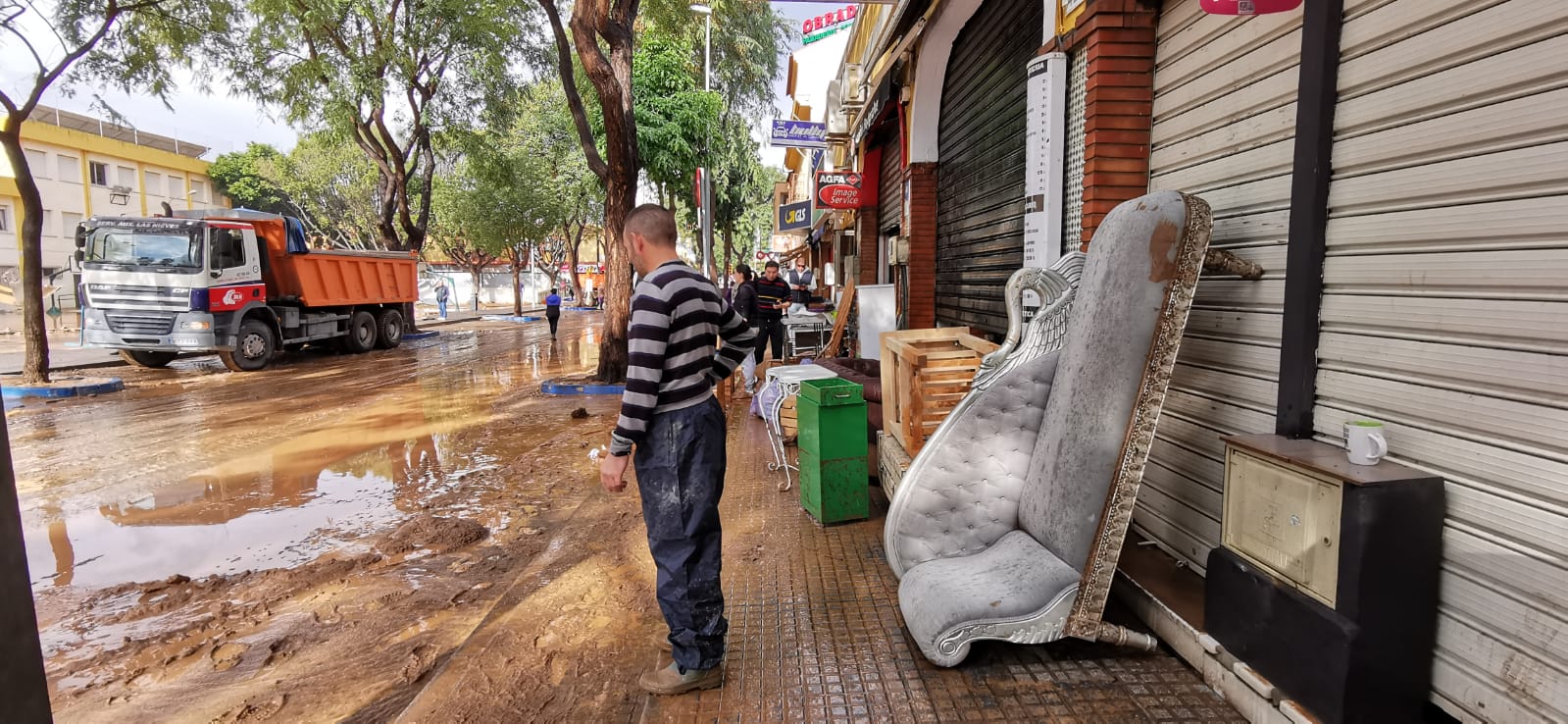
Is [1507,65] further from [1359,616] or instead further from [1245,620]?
[1245,620]

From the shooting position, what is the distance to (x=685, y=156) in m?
21.0

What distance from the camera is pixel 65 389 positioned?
11227mm

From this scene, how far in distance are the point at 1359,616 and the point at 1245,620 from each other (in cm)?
44

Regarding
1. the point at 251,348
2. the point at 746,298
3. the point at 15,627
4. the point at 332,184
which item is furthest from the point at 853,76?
the point at 332,184

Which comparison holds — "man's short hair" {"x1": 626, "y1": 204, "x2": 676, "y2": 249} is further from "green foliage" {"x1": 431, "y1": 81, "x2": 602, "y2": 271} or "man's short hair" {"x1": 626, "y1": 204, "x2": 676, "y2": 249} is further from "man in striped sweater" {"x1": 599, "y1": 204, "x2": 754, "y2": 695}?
"green foliage" {"x1": 431, "y1": 81, "x2": 602, "y2": 271}

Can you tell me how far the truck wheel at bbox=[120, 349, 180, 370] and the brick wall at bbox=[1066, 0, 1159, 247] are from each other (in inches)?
688

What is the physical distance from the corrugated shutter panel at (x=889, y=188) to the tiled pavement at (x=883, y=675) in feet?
24.0

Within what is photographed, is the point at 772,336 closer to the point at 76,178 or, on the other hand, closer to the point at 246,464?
the point at 246,464

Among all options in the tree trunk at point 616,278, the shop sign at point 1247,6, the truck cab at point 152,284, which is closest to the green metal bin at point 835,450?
the shop sign at point 1247,6

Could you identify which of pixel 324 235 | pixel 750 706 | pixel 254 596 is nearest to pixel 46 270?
pixel 324 235

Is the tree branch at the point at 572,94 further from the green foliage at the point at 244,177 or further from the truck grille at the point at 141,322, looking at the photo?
the green foliage at the point at 244,177

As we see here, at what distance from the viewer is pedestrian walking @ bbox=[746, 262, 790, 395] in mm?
10586

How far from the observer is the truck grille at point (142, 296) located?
527 inches

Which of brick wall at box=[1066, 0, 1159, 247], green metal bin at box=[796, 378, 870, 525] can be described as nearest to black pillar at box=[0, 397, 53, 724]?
green metal bin at box=[796, 378, 870, 525]
